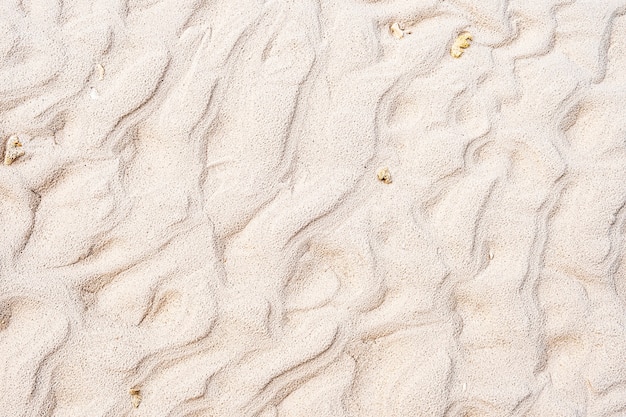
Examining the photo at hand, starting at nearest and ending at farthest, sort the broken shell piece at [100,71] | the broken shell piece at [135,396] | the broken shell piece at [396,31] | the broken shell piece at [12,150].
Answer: the broken shell piece at [135,396]
the broken shell piece at [12,150]
the broken shell piece at [100,71]
the broken shell piece at [396,31]

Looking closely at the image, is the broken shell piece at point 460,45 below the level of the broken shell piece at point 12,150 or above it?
below

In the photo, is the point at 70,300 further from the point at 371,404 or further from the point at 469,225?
the point at 469,225

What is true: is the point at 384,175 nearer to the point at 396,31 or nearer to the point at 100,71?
the point at 396,31

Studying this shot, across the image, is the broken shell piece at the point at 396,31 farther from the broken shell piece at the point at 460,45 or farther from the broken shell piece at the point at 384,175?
the broken shell piece at the point at 384,175

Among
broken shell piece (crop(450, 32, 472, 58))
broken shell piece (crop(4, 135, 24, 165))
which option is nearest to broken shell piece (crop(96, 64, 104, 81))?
broken shell piece (crop(4, 135, 24, 165))

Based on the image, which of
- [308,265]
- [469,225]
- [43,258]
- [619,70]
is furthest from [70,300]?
[619,70]

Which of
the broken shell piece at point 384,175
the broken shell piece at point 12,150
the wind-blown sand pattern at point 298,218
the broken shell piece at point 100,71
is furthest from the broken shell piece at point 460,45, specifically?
the broken shell piece at point 12,150

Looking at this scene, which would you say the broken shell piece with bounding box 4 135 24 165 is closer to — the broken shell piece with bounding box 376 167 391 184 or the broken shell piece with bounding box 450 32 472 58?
the broken shell piece with bounding box 376 167 391 184

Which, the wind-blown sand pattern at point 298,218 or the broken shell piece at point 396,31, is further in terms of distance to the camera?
the broken shell piece at point 396,31
